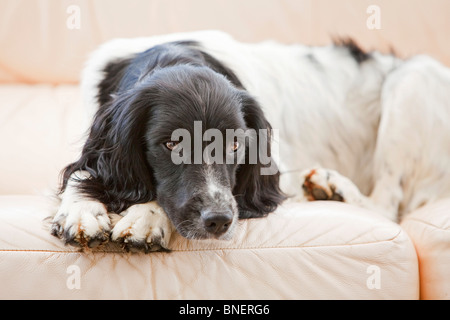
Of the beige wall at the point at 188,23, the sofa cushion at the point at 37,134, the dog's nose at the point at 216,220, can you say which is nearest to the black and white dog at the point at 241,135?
the dog's nose at the point at 216,220

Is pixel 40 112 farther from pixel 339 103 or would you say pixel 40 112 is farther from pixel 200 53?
pixel 339 103

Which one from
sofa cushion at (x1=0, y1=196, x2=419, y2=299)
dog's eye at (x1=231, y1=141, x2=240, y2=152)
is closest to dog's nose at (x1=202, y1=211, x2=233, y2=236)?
sofa cushion at (x1=0, y1=196, x2=419, y2=299)

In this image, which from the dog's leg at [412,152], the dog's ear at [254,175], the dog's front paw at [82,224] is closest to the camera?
the dog's front paw at [82,224]

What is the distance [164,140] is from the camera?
2004mm

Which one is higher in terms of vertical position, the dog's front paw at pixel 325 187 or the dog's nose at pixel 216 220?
the dog's nose at pixel 216 220

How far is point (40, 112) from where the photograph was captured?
3209 mm

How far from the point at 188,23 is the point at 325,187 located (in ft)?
4.45

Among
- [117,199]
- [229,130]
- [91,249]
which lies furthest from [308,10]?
[91,249]

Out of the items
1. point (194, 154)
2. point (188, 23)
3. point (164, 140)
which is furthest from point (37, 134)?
point (194, 154)

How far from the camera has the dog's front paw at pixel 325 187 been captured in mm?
2639

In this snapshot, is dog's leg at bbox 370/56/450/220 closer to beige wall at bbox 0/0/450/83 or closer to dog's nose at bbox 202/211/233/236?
beige wall at bbox 0/0/450/83

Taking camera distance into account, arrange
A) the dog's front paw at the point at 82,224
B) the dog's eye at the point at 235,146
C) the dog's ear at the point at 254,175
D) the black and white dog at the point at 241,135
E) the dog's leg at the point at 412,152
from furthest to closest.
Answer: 1. the dog's leg at the point at 412,152
2. the dog's ear at the point at 254,175
3. the dog's eye at the point at 235,146
4. the black and white dog at the point at 241,135
5. the dog's front paw at the point at 82,224

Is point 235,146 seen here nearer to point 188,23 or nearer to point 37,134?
point 37,134

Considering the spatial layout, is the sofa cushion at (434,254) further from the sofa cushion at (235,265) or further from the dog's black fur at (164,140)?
the dog's black fur at (164,140)
